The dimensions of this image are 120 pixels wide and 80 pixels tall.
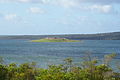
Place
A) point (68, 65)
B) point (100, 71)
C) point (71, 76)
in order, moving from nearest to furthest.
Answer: point (71, 76) < point (100, 71) < point (68, 65)

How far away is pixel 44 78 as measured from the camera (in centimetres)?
1683

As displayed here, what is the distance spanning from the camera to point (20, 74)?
19.7m

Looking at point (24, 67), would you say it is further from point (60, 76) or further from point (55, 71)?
point (60, 76)

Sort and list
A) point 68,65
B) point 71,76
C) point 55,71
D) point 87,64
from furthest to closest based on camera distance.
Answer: point 68,65
point 87,64
point 55,71
point 71,76

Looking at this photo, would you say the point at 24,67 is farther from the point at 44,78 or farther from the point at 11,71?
the point at 44,78

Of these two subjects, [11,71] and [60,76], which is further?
[11,71]

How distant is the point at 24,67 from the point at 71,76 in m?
5.26

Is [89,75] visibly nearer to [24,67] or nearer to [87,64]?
[87,64]

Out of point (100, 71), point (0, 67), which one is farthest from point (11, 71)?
point (100, 71)

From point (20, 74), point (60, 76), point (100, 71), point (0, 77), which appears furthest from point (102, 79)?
point (0, 77)

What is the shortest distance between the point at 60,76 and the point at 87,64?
611 centimetres

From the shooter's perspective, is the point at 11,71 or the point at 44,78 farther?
the point at 11,71

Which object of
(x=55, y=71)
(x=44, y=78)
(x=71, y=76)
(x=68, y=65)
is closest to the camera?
(x=44, y=78)

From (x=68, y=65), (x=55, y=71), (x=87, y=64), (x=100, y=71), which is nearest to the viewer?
(x=55, y=71)
